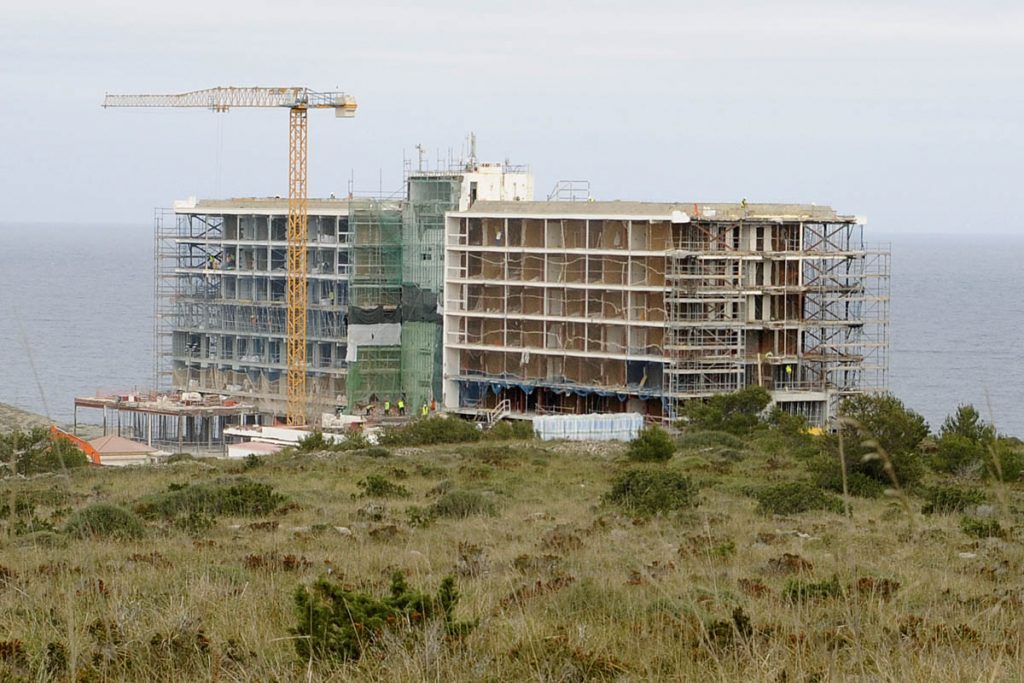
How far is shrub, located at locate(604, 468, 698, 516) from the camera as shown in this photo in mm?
20734

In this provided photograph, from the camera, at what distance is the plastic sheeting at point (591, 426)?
198ft

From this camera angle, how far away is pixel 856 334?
2884 inches

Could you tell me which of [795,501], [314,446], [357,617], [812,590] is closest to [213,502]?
[795,501]

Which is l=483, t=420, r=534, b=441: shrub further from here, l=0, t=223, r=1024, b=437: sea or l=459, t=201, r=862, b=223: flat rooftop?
l=0, t=223, r=1024, b=437: sea

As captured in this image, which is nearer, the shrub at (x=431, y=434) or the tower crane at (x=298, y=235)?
the shrub at (x=431, y=434)

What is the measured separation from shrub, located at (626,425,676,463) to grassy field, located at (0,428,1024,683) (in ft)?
42.6

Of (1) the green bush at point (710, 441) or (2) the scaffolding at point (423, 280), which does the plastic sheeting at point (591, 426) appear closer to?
(1) the green bush at point (710, 441)

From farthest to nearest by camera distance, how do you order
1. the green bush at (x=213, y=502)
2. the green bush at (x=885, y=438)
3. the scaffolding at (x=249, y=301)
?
the scaffolding at (x=249, y=301) → the green bush at (x=885, y=438) → the green bush at (x=213, y=502)

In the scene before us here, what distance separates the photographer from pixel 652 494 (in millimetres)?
21234

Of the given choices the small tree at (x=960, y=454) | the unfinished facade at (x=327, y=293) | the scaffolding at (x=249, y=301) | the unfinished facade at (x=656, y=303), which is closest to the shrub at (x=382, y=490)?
the small tree at (x=960, y=454)

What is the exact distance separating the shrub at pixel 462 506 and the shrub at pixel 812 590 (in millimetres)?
8518

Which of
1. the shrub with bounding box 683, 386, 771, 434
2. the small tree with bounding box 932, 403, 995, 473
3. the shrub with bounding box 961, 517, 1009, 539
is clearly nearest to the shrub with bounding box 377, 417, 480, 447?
the shrub with bounding box 683, 386, 771, 434

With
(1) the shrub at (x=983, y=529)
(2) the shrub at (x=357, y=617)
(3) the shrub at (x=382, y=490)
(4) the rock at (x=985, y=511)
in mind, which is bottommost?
(3) the shrub at (x=382, y=490)

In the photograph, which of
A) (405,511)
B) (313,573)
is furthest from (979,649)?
(405,511)
